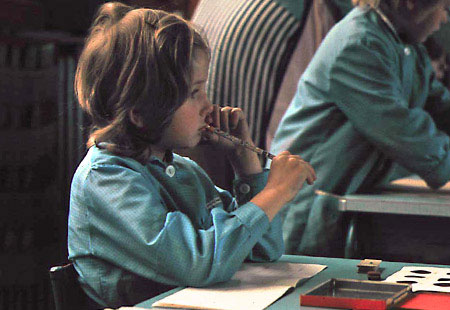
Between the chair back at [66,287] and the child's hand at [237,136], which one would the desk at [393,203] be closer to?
the child's hand at [237,136]

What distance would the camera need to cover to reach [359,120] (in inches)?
101

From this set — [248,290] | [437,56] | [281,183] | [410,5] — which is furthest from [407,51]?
[248,290]

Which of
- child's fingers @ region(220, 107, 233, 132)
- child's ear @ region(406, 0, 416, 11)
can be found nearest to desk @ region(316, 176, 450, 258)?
child's ear @ region(406, 0, 416, 11)

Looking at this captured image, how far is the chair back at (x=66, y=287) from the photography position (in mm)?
1345

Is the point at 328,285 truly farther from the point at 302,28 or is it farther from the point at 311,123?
the point at 302,28

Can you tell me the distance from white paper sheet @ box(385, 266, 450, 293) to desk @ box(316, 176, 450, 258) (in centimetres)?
92

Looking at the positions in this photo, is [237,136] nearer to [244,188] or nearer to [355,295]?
[244,188]

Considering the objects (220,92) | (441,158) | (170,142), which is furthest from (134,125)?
(220,92)

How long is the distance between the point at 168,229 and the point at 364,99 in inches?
54.3

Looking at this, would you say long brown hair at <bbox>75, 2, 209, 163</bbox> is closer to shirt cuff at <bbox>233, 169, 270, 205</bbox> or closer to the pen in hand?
the pen in hand

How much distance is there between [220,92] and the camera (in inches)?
123

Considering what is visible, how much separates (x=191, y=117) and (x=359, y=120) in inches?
47.4

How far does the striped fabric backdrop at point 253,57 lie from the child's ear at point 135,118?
1671mm

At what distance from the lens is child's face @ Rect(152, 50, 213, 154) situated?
1.45m
